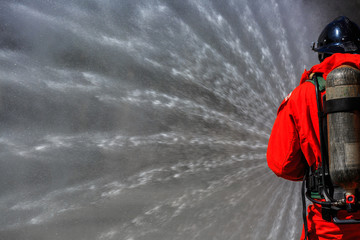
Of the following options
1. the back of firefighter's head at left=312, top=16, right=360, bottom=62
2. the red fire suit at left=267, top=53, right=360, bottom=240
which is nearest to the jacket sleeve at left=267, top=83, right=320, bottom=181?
the red fire suit at left=267, top=53, right=360, bottom=240

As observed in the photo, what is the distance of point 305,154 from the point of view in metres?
1.81

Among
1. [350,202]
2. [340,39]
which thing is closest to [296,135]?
[350,202]

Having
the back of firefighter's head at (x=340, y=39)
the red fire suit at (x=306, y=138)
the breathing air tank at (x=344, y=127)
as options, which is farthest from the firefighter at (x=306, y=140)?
the back of firefighter's head at (x=340, y=39)

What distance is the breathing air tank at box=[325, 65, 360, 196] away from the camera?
159cm

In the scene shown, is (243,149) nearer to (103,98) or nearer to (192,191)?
(192,191)

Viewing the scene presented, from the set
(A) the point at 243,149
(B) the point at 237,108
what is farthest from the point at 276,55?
(A) the point at 243,149

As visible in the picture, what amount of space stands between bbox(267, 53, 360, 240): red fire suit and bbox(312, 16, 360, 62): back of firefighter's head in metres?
0.28

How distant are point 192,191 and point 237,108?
121cm

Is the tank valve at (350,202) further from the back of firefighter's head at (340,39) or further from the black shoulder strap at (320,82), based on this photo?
the back of firefighter's head at (340,39)

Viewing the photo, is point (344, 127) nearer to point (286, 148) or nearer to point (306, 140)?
point (306, 140)

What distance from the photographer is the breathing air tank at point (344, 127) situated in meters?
1.59

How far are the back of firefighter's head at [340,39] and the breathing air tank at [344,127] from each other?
0.44 metres

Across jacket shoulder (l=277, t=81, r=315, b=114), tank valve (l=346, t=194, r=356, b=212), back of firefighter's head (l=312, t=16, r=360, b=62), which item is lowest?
tank valve (l=346, t=194, r=356, b=212)

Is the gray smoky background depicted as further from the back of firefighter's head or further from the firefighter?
the back of firefighter's head
